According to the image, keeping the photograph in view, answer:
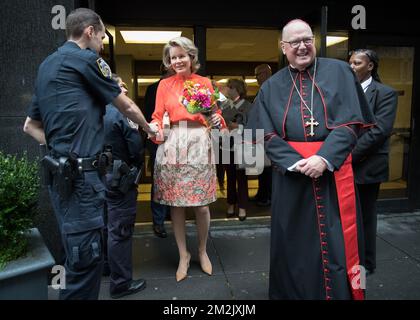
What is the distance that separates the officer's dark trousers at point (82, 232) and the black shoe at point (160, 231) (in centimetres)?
234

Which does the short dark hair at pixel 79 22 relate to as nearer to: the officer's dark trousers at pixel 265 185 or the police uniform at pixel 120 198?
the police uniform at pixel 120 198

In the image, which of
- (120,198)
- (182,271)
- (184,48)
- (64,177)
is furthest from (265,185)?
(64,177)

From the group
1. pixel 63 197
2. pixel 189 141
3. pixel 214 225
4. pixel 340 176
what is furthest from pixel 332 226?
pixel 214 225

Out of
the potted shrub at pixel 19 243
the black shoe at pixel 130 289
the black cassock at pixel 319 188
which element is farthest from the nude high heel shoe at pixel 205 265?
the potted shrub at pixel 19 243

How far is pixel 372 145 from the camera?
3.48 metres

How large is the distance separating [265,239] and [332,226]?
2124mm

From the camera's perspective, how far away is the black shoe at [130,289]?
11.0 feet

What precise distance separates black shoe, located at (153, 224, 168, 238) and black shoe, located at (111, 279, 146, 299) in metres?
1.28

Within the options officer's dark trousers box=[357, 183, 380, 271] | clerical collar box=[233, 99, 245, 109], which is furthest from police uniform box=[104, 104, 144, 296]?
clerical collar box=[233, 99, 245, 109]

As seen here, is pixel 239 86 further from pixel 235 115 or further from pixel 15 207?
pixel 15 207

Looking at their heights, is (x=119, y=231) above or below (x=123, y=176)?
below

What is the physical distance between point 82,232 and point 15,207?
529 millimetres

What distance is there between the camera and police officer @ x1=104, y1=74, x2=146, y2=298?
309 centimetres

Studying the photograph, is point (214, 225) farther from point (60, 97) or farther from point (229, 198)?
point (60, 97)
